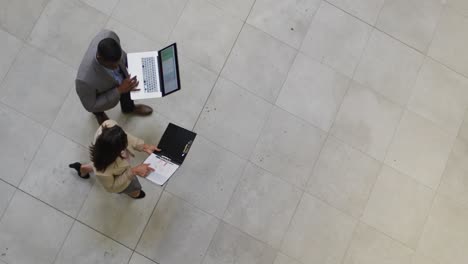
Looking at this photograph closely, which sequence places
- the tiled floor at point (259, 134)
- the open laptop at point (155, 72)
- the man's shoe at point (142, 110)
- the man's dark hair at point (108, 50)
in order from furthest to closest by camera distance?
the man's shoe at point (142, 110) → the tiled floor at point (259, 134) → the open laptop at point (155, 72) → the man's dark hair at point (108, 50)

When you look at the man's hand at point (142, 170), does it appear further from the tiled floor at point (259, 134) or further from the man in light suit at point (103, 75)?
the tiled floor at point (259, 134)

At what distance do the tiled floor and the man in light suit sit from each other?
2.98 feet

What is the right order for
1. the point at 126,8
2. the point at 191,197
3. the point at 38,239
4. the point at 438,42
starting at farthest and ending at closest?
the point at 438,42
the point at 126,8
the point at 191,197
the point at 38,239

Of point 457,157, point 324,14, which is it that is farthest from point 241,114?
point 457,157

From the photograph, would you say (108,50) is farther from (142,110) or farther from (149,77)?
(142,110)

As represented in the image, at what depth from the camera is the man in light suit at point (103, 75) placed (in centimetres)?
286

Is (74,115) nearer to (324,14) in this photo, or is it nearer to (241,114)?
(241,114)

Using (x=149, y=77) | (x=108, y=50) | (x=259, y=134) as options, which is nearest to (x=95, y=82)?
(x=108, y=50)

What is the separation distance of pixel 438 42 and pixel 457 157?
53.9 inches

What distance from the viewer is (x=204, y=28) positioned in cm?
446

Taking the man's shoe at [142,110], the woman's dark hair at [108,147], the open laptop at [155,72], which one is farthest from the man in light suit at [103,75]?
the man's shoe at [142,110]

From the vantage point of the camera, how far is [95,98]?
125 inches

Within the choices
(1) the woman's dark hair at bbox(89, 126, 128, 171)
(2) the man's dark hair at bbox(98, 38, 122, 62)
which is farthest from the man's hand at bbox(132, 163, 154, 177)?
(2) the man's dark hair at bbox(98, 38, 122, 62)

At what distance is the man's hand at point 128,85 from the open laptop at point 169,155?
484 millimetres
